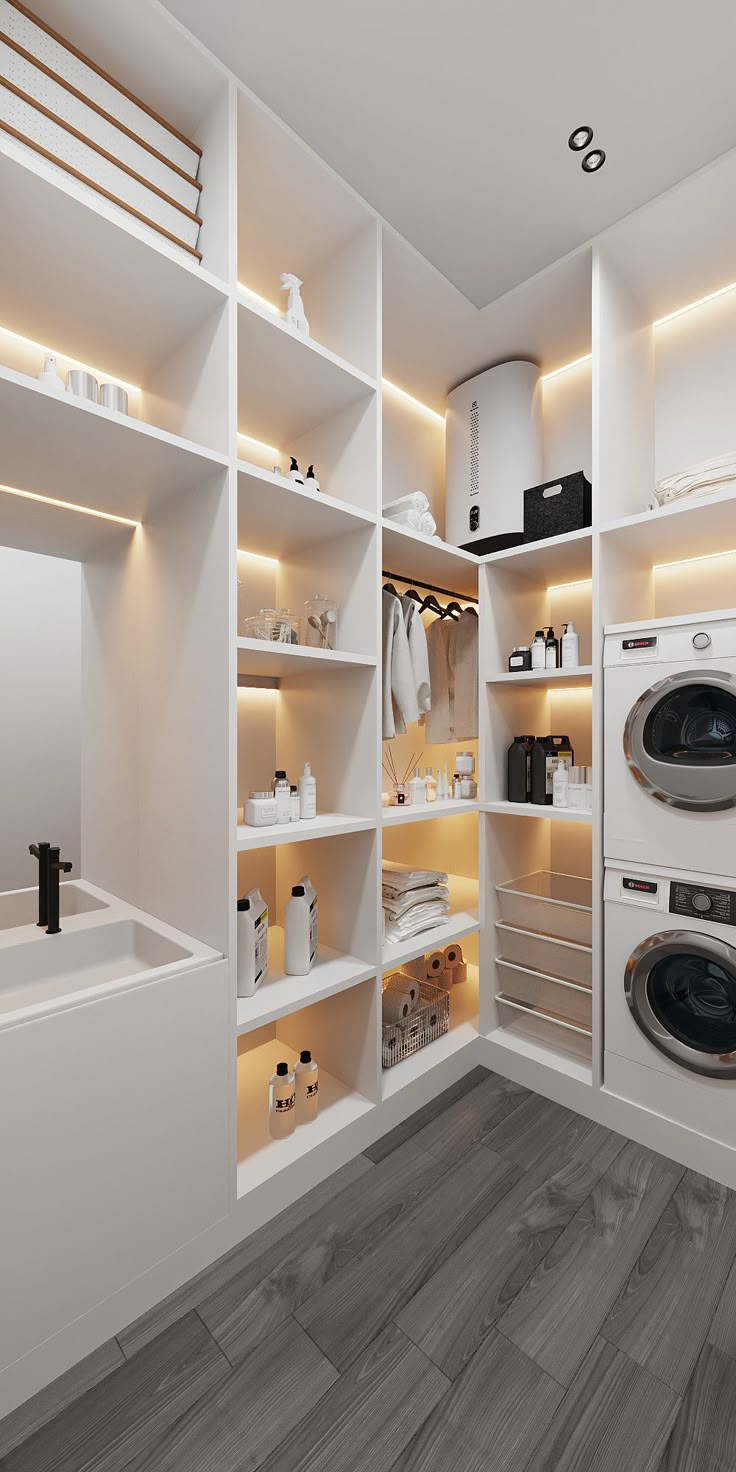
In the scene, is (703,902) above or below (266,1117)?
above

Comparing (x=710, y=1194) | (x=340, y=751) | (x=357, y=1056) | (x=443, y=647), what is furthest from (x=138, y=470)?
(x=710, y=1194)

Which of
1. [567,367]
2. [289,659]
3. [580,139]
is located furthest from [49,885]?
[567,367]

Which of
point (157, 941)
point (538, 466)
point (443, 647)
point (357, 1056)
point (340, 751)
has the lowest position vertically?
point (357, 1056)

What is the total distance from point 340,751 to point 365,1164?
1259 mm

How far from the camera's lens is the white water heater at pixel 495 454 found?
92.0 inches

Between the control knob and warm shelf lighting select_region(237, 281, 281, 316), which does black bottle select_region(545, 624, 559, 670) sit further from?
warm shelf lighting select_region(237, 281, 281, 316)

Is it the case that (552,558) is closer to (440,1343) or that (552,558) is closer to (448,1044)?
(448,1044)

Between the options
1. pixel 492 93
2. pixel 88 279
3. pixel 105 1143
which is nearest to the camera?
pixel 105 1143

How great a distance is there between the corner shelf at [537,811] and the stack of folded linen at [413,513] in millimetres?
1042

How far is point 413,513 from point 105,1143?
199 centimetres

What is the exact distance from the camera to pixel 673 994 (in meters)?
1.81

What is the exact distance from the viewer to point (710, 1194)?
164 cm

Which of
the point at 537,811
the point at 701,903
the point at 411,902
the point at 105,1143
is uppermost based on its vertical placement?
the point at 537,811

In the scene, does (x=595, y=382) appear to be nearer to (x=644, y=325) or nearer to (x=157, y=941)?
(x=644, y=325)
